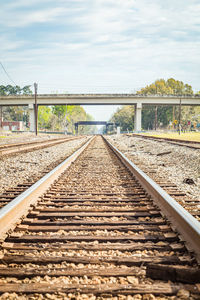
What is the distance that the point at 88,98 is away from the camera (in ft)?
189

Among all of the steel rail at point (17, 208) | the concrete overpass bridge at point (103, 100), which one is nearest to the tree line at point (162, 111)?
the concrete overpass bridge at point (103, 100)

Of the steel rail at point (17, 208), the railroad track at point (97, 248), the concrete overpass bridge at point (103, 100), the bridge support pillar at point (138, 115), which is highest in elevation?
the concrete overpass bridge at point (103, 100)

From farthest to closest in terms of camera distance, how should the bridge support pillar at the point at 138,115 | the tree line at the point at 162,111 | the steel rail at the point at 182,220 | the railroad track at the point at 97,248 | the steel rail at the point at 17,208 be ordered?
the tree line at the point at 162,111 → the bridge support pillar at the point at 138,115 → the steel rail at the point at 17,208 → the steel rail at the point at 182,220 → the railroad track at the point at 97,248

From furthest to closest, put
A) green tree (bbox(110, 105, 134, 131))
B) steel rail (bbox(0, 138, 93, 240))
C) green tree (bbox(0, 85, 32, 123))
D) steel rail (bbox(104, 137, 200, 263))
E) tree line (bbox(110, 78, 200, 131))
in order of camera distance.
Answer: green tree (bbox(0, 85, 32, 123)) < green tree (bbox(110, 105, 134, 131)) < tree line (bbox(110, 78, 200, 131)) < steel rail (bbox(0, 138, 93, 240)) < steel rail (bbox(104, 137, 200, 263))

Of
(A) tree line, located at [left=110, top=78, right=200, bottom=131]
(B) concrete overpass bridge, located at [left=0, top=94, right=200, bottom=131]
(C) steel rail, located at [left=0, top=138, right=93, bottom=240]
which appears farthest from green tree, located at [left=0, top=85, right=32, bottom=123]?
(C) steel rail, located at [left=0, top=138, right=93, bottom=240]

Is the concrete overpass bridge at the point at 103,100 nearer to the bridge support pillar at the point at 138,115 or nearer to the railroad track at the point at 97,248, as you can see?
the bridge support pillar at the point at 138,115

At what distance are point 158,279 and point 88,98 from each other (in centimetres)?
5705

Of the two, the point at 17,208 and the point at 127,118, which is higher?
the point at 127,118

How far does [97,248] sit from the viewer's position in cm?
231

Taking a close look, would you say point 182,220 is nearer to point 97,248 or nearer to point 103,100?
point 97,248

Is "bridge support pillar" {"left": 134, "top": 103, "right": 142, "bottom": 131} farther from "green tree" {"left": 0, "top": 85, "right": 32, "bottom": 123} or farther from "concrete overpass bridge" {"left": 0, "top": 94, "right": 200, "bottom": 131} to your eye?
"green tree" {"left": 0, "top": 85, "right": 32, "bottom": 123}

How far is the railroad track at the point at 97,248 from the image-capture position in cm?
178

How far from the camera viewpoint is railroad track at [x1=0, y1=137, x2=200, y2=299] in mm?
1778

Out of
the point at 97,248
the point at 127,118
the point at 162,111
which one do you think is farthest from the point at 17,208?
the point at 127,118
